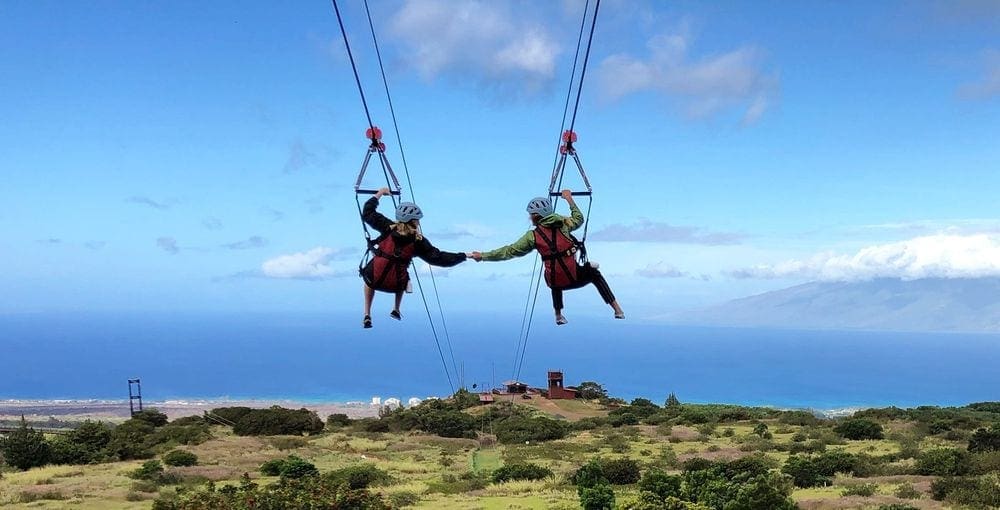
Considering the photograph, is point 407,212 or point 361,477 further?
point 361,477

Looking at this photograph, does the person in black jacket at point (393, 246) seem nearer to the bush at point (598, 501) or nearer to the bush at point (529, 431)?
the bush at point (598, 501)

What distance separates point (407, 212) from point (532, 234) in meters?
2.46

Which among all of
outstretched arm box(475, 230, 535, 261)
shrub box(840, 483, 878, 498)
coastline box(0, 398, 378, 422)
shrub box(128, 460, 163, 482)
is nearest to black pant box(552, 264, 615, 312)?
outstretched arm box(475, 230, 535, 261)

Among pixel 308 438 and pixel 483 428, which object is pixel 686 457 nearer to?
pixel 483 428

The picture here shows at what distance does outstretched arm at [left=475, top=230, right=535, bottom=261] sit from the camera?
553 inches

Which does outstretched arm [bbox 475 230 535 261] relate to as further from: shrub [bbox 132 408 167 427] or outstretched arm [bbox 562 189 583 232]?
shrub [bbox 132 408 167 427]

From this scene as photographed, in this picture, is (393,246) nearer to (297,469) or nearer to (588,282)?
(588,282)

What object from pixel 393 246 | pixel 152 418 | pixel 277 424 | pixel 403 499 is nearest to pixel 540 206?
pixel 393 246

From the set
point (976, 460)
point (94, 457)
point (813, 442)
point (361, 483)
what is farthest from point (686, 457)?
point (94, 457)

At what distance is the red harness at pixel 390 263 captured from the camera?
43.4 ft

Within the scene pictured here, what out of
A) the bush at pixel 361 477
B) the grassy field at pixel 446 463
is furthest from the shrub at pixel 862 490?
the bush at pixel 361 477

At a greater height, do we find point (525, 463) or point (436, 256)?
point (436, 256)

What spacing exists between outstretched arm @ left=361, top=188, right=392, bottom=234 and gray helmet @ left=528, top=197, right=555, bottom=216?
2.65 metres

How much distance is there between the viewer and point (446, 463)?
31.6 m
